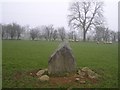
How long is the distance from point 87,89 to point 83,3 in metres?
62.7

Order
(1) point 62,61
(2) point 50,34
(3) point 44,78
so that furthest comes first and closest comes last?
(2) point 50,34 → (1) point 62,61 → (3) point 44,78

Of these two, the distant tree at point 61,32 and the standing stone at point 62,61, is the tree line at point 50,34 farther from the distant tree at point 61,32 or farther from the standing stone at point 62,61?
the standing stone at point 62,61

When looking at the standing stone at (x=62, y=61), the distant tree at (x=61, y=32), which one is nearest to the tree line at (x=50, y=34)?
the distant tree at (x=61, y=32)

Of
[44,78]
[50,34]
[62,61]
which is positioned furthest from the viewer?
[50,34]

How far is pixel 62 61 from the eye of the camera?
9711 millimetres

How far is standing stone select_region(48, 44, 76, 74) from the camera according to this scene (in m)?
9.61

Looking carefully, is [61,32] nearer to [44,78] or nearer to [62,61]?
[62,61]

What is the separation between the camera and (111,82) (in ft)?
29.9

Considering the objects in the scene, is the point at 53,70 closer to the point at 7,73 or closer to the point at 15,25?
the point at 7,73

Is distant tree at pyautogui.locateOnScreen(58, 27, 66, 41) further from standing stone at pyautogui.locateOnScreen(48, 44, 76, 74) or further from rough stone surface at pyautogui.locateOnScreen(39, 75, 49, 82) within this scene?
rough stone surface at pyautogui.locateOnScreen(39, 75, 49, 82)

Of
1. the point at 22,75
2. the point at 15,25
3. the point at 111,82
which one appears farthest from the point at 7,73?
the point at 15,25

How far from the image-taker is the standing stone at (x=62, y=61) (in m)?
9.61

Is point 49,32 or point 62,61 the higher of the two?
point 49,32

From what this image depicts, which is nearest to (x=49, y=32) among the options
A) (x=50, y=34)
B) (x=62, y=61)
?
(x=50, y=34)
